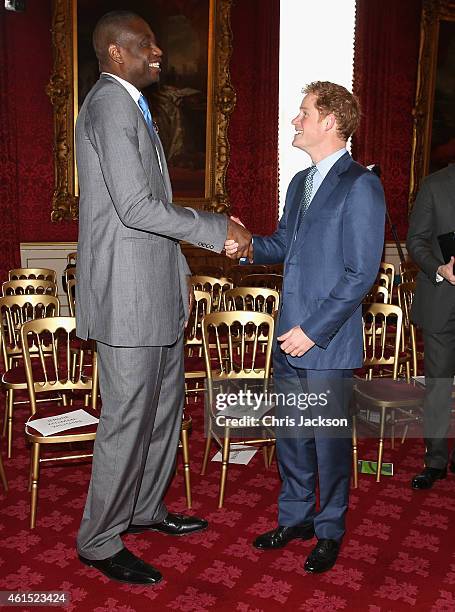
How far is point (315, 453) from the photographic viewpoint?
292 centimetres

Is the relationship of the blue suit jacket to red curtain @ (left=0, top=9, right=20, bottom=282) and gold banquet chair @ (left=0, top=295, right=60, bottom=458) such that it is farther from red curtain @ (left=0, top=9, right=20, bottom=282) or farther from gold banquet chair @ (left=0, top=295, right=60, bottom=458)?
red curtain @ (left=0, top=9, right=20, bottom=282)

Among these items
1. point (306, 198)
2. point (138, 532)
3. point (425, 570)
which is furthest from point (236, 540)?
point (306, 198)

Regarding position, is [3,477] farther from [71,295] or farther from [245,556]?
[71,295]

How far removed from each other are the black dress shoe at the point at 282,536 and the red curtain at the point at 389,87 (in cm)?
690

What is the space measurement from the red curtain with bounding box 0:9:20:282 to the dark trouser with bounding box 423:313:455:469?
5.45m

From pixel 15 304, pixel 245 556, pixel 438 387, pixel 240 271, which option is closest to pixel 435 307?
pixel 438 387

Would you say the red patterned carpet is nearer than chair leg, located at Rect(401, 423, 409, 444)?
Yes

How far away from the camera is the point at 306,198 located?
8.97ft

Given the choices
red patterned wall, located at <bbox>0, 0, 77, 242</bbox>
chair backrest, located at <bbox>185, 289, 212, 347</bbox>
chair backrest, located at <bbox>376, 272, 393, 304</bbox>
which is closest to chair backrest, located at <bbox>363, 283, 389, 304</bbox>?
chair backrest, located at <bbox>376, 272, 393, 304</bbox>

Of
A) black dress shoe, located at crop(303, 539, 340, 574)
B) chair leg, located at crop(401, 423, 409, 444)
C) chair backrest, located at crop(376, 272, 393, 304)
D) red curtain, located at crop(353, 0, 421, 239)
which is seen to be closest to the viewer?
black dress shoe, located at crop(303, 539, 340, 574)

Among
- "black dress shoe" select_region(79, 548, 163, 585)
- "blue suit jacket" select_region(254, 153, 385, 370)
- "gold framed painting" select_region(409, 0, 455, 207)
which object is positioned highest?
"gold framed painting" select_region(409, 0, 455, 207)

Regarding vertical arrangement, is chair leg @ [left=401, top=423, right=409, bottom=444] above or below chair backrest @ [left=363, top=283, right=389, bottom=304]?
below

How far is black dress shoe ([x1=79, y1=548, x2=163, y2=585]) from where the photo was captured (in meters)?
2.59

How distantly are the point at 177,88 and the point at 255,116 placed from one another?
1026 mm
